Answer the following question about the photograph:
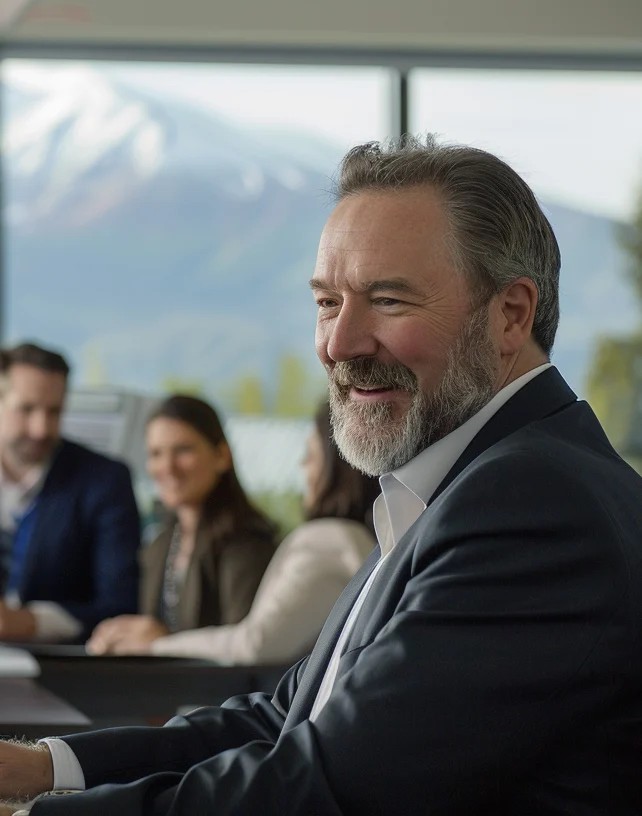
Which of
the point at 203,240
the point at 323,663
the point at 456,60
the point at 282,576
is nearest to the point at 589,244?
the point at 456,60

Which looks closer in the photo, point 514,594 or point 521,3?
point 514,594

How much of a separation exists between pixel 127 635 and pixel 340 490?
0.70 m

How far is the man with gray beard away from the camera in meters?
1.21

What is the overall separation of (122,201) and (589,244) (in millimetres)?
2009

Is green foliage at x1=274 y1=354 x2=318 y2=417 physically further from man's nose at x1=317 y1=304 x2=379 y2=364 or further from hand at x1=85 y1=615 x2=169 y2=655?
man's nose at x1=317 y1=304 x2=379 y2=364

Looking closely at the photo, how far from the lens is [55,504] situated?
14.8 feet

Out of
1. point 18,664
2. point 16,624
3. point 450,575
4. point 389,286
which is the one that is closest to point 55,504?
point 16,624

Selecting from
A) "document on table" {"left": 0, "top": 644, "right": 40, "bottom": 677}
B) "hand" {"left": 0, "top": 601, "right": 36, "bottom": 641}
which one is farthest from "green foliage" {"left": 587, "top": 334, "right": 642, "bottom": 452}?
"document on table" {"left": 0, "top": 644, "right": 40, "bottom": 677}

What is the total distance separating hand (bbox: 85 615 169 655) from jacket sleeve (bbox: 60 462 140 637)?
1.78ft

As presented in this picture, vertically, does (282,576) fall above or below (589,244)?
below

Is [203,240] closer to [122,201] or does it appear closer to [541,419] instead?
[122,201]

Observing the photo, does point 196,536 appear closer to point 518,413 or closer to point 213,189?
point 213,189

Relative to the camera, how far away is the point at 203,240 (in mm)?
5758

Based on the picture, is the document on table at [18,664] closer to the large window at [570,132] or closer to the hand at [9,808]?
the hand at [9,808]
